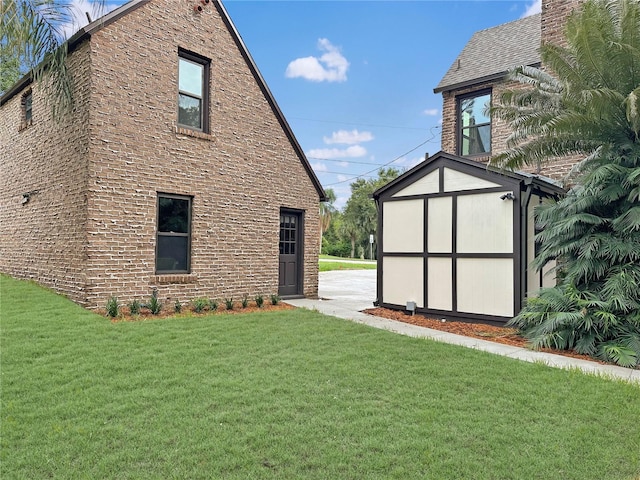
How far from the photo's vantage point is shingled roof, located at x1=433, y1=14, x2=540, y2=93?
12.0 metres

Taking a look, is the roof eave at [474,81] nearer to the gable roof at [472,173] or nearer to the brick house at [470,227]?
the brick house at [470,227]

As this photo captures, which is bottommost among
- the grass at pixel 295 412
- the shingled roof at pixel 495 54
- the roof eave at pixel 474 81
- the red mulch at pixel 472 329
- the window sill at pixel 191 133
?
the red mulch at pixel 472 329

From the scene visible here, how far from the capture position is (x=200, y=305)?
9.05 meters

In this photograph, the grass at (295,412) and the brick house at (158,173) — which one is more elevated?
the brick house at (158,173)

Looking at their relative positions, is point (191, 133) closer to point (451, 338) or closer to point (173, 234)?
point (173, 234)

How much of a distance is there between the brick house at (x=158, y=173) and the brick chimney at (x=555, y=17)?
7.06 metres

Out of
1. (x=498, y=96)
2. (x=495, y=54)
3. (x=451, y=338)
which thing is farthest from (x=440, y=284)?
(x=495, y=54)

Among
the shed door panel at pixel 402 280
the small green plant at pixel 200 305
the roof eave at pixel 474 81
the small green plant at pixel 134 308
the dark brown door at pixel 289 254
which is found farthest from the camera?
the dark brown door at pixel 289 254

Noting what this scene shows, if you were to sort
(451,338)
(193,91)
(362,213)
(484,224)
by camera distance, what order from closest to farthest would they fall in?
(451,338) < (484,224) < (193,91) < (362,213)

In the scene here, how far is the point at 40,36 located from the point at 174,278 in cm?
508

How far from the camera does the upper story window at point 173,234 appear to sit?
9.36m

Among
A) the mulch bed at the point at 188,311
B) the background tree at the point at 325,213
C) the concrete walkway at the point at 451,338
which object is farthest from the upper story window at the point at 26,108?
the background tree at the point at 325,213

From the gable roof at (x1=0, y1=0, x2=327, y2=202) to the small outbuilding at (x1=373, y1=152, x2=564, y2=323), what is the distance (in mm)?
2799

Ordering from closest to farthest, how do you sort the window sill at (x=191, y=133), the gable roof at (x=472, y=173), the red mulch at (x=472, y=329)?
the red mulch at (x=472, y=329) < the gable roof at (x=472, y=173) < the window sill at (x=191, y=133)
